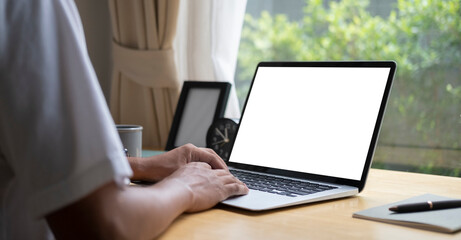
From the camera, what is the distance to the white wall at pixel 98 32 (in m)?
2.19

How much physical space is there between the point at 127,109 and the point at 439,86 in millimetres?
1107

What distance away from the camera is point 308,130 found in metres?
1.20

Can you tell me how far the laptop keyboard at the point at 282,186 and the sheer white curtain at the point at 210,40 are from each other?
69 centimetres

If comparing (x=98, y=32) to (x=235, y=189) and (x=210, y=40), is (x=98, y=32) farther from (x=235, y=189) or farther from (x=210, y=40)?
(x=235, y=189)

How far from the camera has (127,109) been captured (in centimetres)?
203

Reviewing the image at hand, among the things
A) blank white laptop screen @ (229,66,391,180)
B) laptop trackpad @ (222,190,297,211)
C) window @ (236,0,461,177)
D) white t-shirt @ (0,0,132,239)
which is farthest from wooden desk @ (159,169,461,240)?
window @ (236,0,461,177)

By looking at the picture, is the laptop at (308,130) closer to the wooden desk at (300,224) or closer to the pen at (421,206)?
the wooden desk at (300,224)

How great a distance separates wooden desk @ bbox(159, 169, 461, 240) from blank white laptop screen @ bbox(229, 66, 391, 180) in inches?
4.5

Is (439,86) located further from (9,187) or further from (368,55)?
(9,187)

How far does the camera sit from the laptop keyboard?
41.0 inches

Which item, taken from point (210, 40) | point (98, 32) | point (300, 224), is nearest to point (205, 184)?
point (300, 224)

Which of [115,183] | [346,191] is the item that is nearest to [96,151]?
[115,183]

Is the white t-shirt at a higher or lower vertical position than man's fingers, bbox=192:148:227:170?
higher

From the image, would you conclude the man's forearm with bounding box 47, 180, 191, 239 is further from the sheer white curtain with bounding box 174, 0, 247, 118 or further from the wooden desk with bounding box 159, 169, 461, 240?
the sheer white curtain with bounding box 174, 0, 247, 118
